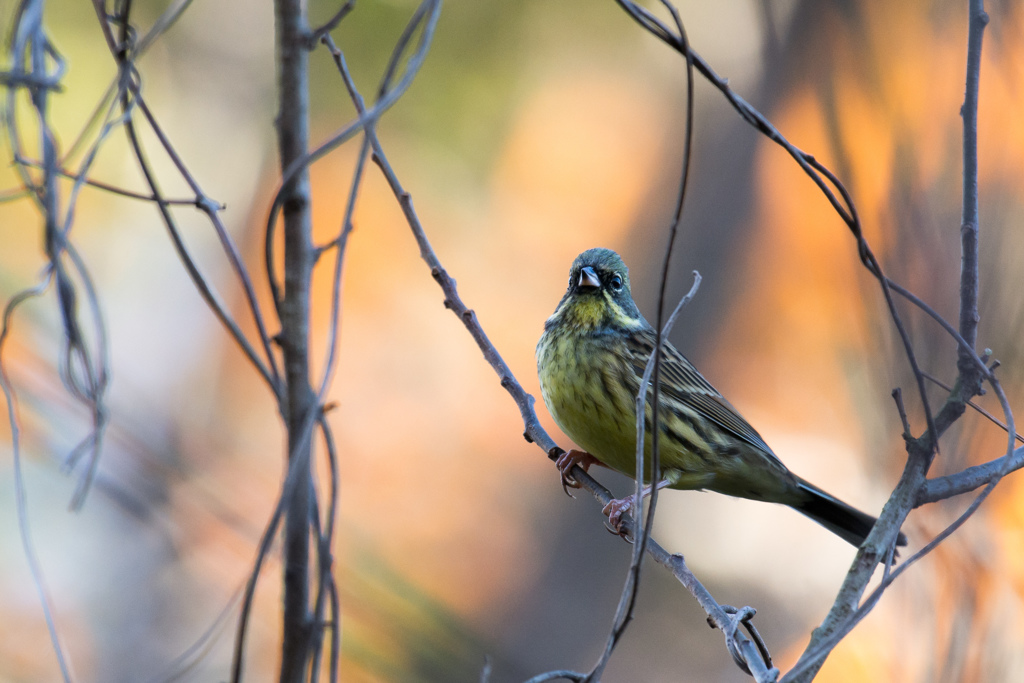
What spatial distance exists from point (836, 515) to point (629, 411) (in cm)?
139

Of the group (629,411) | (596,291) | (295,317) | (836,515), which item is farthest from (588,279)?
(295,317)

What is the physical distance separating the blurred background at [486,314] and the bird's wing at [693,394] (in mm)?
998

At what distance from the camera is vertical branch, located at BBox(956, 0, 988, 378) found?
1866 mm

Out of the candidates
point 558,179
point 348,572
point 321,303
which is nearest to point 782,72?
point 558,179

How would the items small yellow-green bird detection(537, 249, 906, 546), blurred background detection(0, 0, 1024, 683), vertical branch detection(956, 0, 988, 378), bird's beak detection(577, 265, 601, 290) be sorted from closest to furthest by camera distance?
vertical branch detection(956, 0, 988, 378) → small yellow-green bird detection(537, 249, 906, 546) → bird's beak detection(577, 265, 601, 290) → blurred background detection(0, 0, 1024, 683)

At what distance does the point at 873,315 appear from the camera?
3.32 m

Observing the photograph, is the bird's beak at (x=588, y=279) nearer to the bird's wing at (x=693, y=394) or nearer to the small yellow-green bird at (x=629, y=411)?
the small yellow-green bird at (x=629, y=411)

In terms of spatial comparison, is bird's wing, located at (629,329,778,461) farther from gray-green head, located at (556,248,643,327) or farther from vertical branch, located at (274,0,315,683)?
vertical branch, located at (274,0,315,683)

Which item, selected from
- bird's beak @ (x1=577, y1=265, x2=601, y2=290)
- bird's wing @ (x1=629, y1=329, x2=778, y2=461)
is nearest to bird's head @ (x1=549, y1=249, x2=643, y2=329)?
bird's beak @ (x1=577, y1=265, x2=601, y2=290)

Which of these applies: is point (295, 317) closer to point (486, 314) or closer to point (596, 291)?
point (596, 291)

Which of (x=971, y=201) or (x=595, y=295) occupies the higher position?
(x=595, y=295)

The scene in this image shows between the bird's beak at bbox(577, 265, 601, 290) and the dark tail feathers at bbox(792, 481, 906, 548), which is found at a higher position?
the bird's beak at bbox(577, 265, 601, 290)

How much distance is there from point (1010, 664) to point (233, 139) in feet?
23.6

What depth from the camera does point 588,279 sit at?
4172 millimetres
